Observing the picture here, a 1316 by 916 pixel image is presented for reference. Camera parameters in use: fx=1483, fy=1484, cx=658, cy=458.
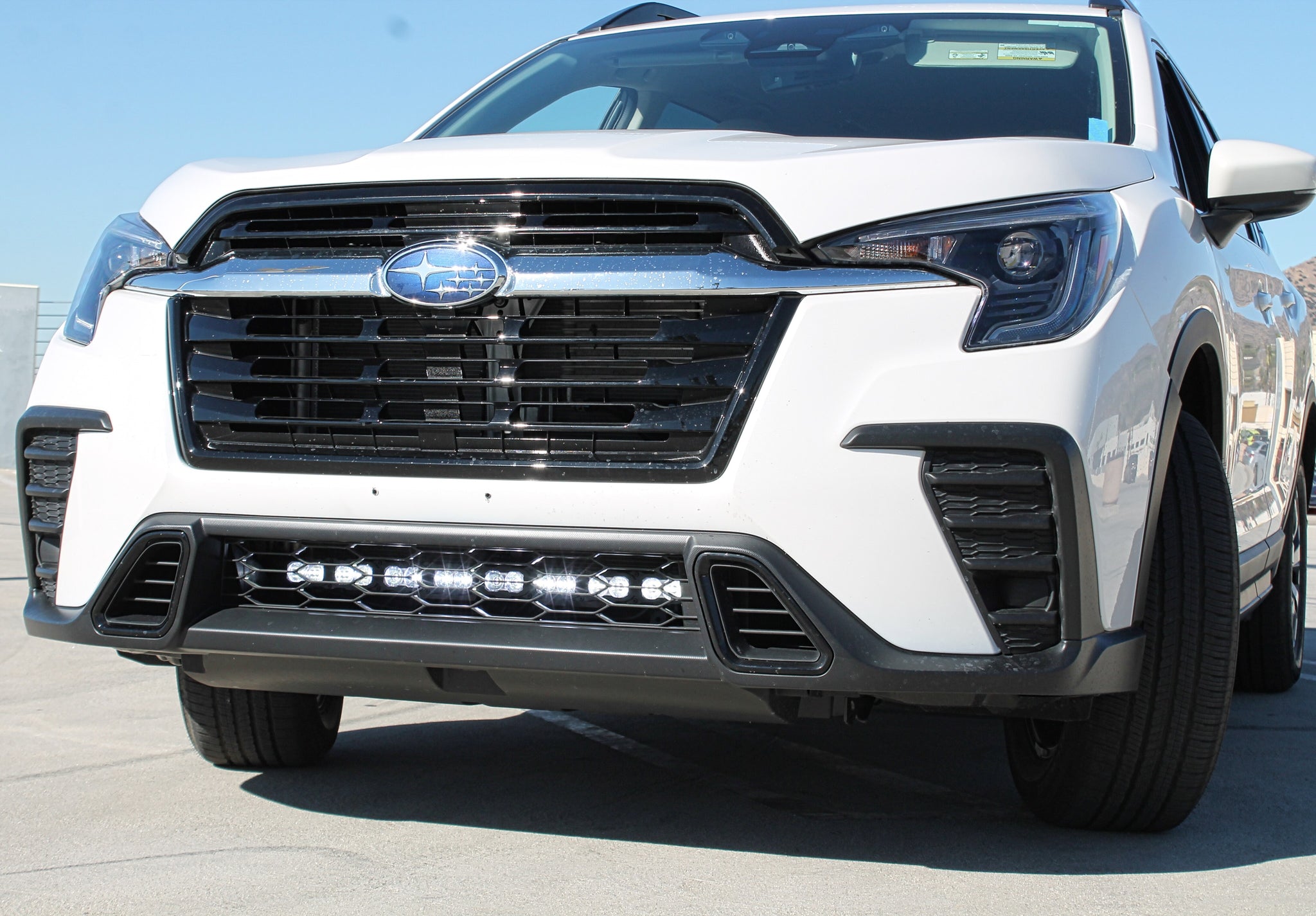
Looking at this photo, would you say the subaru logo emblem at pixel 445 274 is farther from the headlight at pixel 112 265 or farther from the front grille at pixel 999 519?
the front grille at pixel 999 519

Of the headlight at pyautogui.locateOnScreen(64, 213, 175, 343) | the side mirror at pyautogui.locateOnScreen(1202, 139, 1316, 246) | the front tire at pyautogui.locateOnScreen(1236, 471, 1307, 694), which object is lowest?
the front tire at pyautogui.locateOnScreen(1236, 471, 1307, 694)

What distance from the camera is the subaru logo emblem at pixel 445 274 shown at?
2.72 m

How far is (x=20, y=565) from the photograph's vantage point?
7945mm

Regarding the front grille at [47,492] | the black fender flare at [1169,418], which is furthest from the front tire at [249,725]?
the black fender flare at [1169,418]

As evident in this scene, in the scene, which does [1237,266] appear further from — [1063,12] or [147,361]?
[147,361]

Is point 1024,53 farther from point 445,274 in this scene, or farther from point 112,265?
point 112,265

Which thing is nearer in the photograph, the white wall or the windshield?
the windshield

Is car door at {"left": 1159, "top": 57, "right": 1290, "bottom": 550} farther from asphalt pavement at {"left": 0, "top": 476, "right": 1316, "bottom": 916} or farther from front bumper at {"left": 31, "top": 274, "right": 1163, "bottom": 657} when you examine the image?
front bumper at {"left": 31, "top": 274, "right": 1163, "bottom": 657}

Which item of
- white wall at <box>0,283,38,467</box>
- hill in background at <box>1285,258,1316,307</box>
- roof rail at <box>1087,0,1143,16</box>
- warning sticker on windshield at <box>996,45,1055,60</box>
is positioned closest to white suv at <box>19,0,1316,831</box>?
warning sticker on windshield at <box>996,45,1055,60</box>

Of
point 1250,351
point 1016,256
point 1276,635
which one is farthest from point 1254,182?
point 1276,635

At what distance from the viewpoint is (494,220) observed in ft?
9.09

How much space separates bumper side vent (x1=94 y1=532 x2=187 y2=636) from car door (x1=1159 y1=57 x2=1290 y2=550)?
235 centimetres

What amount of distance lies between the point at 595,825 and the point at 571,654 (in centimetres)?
72

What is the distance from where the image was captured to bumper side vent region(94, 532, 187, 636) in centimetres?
286
